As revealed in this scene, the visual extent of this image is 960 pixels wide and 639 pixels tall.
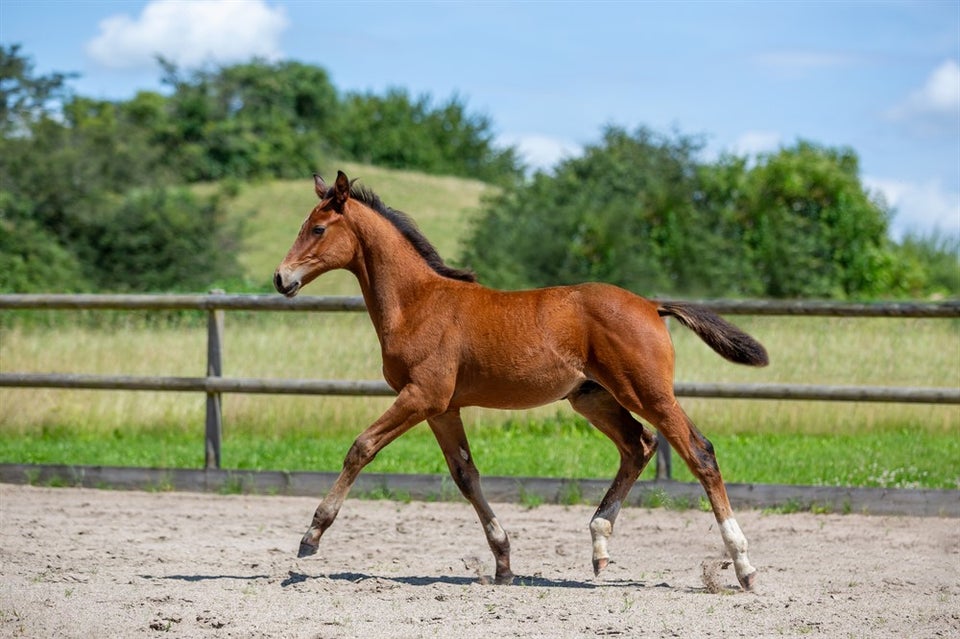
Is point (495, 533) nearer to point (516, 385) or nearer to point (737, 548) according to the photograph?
point (516, 385)

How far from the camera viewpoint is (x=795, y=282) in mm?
30625

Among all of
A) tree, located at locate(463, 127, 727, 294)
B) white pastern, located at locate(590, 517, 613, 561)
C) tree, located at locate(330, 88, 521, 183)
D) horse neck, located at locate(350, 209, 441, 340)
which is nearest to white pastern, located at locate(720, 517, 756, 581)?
white pastern, located at locate(590, 517, 613, 561)

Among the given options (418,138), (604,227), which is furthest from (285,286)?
(418,138)

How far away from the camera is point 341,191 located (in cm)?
606

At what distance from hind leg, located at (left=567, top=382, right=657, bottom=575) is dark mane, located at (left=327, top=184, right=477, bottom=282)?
37.5 inches

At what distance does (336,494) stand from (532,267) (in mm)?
22905

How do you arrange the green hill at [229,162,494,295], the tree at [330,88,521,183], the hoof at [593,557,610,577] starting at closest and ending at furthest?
1. the hoof at [593,557,610,577]
2. the green hill at [229,162,494,295]
3. the tree at [330,88,521,183]

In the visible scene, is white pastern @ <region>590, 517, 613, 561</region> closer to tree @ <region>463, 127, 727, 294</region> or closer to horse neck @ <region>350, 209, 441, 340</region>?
horse neck @ <region>350, 209, 441, 340</region>

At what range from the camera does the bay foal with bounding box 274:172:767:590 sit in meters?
5.70

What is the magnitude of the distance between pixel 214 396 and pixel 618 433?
14.1 ft

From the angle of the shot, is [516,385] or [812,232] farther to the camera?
[812,232]

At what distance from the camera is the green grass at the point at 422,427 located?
9.34 m

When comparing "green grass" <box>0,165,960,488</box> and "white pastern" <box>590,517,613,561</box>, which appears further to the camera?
"green grass" <box>0,165,960,488</box>

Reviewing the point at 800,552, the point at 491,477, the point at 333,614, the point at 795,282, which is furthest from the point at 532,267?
the point at 333,614
